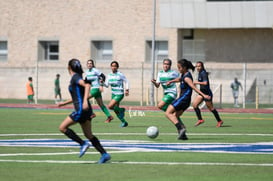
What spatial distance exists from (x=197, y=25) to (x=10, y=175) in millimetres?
42339

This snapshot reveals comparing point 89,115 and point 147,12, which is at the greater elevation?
point 147,12

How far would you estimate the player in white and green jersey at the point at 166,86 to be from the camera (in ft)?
77.3

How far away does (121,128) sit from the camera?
25.1 meters

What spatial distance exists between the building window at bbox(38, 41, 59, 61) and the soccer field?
36322 millimetres

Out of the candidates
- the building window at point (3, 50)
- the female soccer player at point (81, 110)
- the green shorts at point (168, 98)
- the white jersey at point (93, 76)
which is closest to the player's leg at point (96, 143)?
the female soccer player at point (81, 110)

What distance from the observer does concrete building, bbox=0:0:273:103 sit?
175ft

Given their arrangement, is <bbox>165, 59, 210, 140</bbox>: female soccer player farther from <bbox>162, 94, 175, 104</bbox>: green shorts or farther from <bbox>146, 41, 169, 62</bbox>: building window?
<bbox>146, 41, 169, 62</bbox>: building window

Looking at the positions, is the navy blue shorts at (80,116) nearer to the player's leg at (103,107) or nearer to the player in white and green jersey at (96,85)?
the player in white and green jersey at (96,85)

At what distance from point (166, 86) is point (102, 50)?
117ft

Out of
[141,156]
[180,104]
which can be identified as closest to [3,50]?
[180,104]

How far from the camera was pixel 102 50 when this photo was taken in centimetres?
5944

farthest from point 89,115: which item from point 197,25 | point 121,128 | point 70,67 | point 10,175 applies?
point 197,25

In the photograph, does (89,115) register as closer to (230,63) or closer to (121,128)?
(121,128)

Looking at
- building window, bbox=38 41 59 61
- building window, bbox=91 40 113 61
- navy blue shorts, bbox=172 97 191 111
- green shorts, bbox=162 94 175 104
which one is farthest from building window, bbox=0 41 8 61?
navy blue shorts, bbox=172 97 191 111
